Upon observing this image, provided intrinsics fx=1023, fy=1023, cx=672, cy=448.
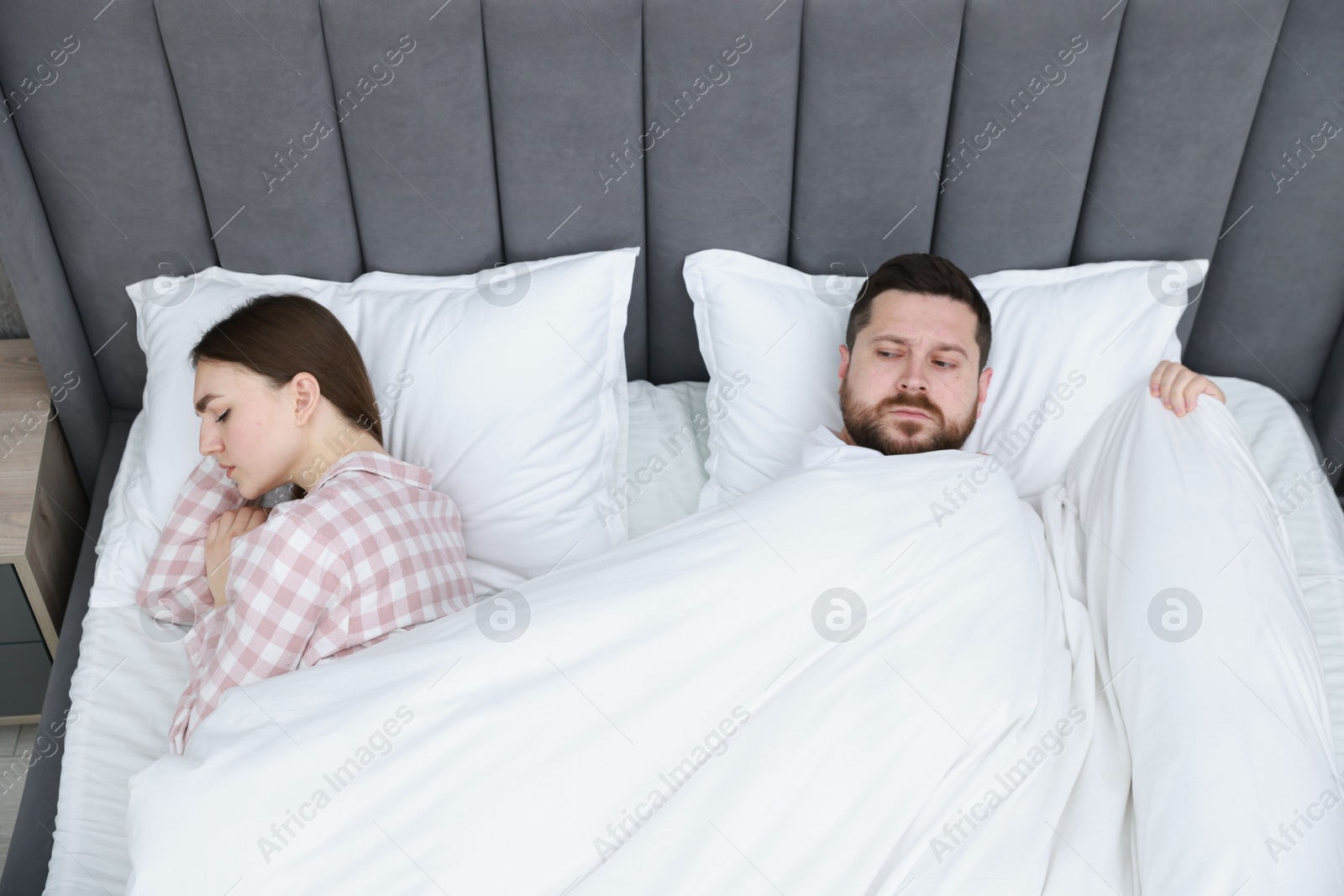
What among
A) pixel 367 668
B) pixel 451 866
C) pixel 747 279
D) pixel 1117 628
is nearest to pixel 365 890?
pixel 451 866

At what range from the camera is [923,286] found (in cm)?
168

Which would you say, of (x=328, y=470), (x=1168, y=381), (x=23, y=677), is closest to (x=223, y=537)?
(x=328, y=470)

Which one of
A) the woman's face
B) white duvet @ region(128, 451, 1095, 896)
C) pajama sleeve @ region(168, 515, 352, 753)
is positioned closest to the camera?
white duvet @ region(128, 451, 1095, 896)

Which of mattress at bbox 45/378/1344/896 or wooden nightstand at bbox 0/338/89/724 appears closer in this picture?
mattress at bbox 45/378/1344/896

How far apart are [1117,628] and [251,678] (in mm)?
1155

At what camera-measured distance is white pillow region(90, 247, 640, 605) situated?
1.68 meters

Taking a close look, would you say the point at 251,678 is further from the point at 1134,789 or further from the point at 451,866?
the point at 1134,789

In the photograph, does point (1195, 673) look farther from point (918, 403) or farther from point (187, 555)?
point (187, 555)

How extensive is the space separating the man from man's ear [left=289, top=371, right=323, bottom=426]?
0.78 meters

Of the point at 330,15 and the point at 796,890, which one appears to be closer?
the point at 796,890

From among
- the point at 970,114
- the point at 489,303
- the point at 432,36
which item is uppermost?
the point at 432,36

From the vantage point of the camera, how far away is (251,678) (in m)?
1.32

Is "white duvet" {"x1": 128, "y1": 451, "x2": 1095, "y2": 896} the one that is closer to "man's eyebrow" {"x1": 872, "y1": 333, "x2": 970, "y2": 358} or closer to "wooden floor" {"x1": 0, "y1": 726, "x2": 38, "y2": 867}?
"man's eyebrow" {"x1": 872, "y1": 333, "x2": 970, "y2": 358}

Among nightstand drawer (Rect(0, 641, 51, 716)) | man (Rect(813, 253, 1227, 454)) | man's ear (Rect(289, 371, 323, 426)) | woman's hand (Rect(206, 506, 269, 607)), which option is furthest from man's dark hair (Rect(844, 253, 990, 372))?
nightstand drawer (Rect(0, 641, 51, 716))
